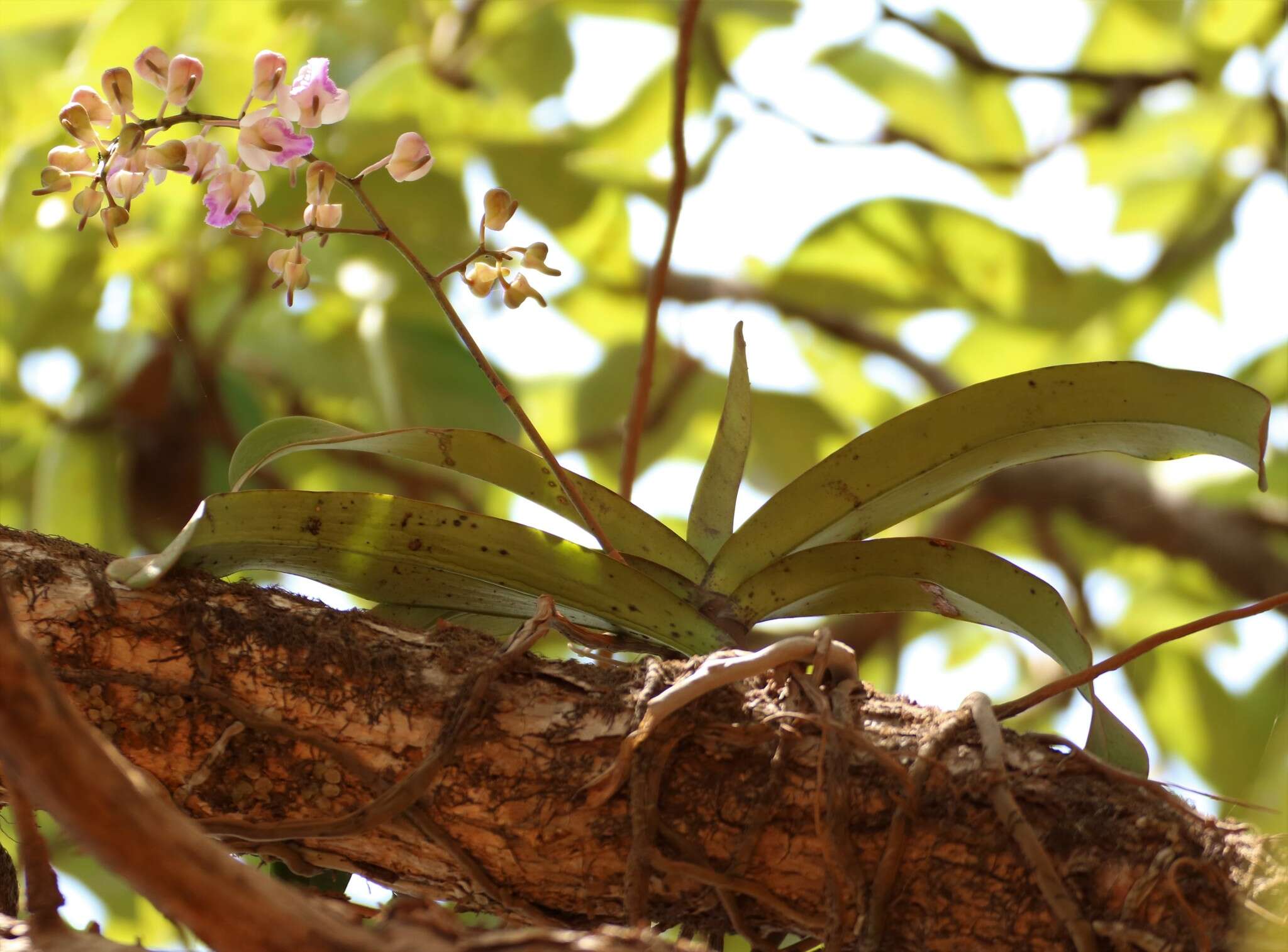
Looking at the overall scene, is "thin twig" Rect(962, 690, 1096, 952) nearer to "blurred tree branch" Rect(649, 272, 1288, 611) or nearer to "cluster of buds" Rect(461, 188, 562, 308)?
"cluster of buds" Rect(461, 188, 562, 308)

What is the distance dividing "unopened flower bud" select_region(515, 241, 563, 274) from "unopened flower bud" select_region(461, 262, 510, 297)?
15 mm

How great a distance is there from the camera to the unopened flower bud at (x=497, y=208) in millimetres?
614

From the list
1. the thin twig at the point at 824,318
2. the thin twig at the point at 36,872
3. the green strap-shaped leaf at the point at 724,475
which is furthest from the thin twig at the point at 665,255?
the thin twig at the point at 824,318

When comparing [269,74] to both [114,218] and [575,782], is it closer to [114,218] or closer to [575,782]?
[114,218]

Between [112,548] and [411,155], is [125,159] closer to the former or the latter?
[411,155]

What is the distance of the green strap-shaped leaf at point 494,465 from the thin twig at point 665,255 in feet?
0.74

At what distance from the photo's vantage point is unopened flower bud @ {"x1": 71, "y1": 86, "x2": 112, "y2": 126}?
577 mm

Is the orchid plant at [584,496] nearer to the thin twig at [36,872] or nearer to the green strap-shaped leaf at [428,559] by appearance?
the green strap-shaped leaf at [428,559]

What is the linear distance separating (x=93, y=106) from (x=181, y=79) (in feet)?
0.15

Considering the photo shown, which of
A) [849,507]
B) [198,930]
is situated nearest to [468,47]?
[849,507]

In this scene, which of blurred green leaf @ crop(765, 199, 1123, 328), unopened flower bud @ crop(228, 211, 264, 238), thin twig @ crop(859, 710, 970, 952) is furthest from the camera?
blurred green leaf @ crop(765, 199, 1123, 328)

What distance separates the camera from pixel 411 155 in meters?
0.62

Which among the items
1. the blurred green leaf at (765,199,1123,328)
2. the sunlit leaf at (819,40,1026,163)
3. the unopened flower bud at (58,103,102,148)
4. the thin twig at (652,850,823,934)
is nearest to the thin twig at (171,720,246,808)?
the thin twig at (652,850,823,934)

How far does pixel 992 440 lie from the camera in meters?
0.61
